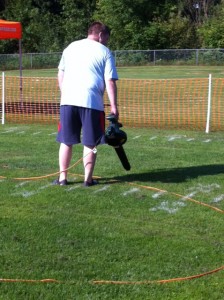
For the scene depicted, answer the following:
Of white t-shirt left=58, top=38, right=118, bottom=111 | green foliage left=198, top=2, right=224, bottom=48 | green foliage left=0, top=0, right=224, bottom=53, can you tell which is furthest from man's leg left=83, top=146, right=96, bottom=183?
green foliage left=0, top=0, right=224, bottom=53

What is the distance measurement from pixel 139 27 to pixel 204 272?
45.4 meters

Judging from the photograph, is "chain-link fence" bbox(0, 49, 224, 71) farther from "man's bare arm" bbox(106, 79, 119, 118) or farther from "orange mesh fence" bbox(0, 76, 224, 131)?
"man's bare arm" bbox(106, 79, 119, 118)

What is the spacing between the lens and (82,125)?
6871 mm

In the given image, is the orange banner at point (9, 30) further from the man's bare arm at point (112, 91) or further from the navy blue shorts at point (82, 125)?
the man's bare arm at point (112, 91)

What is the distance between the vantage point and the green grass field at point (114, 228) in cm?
423

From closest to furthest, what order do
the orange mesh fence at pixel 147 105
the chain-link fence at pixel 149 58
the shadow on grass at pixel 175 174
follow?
the shadow on grass at pixel 175 174 < the orange mesh fence at pixel 147 105 < the chain-link fence at pixel 149 58

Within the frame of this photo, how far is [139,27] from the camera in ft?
160

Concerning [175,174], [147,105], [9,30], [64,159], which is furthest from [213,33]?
[64,159]

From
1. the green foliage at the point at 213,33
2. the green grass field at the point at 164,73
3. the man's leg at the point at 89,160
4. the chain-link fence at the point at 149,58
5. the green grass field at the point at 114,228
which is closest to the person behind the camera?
the green grass field at the point at 114,228

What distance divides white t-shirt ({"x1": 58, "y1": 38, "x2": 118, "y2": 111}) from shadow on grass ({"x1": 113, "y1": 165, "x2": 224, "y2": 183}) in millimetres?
1103

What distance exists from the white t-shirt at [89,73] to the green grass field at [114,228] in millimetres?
959

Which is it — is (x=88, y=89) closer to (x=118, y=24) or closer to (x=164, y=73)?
(x=164, y=73)

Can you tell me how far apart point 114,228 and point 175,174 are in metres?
2.44

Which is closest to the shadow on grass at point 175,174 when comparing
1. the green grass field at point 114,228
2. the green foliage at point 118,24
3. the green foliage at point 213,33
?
the green grass field at point 114,228
